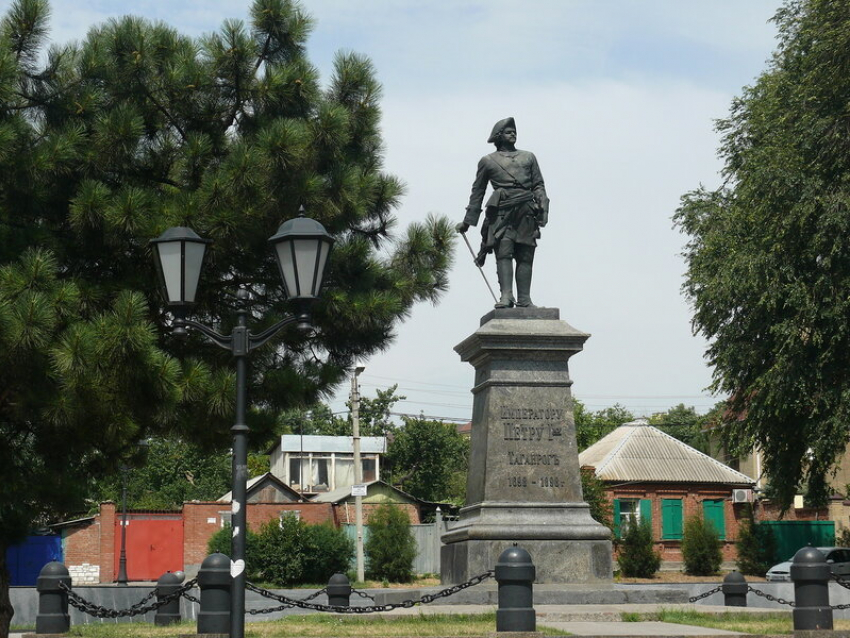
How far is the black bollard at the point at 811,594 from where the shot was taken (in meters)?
10.0

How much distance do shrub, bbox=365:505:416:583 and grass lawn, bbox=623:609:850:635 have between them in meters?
24.7

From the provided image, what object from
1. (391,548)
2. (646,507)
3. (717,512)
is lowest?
(391,548)

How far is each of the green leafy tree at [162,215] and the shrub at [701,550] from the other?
2452cm

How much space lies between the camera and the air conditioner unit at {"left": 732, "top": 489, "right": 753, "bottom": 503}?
42281mm

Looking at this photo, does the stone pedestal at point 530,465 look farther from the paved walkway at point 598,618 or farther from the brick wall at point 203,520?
the brick wall at point 203,520

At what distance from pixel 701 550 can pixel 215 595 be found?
30168mm

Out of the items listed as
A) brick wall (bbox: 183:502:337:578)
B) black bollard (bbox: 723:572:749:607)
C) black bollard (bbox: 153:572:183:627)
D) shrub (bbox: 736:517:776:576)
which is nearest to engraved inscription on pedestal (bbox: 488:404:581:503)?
black bollard (bbox: 723:572:749:607)

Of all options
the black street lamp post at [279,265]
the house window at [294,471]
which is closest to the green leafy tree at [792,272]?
the black street lamp post at [279,265]

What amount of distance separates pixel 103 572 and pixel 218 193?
3050 centimetres

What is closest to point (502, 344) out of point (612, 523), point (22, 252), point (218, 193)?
point (218, 193)

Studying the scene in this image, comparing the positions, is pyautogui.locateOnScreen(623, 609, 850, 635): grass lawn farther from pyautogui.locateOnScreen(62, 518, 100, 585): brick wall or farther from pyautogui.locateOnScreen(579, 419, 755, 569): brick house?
pyautogui.locateOnScreen(62, 518, 100, 585): brick wall

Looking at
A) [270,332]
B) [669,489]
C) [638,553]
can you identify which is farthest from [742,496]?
[270,332]

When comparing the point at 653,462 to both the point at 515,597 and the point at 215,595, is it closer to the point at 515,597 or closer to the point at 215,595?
the point at 515,597

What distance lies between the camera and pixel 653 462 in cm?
4416
